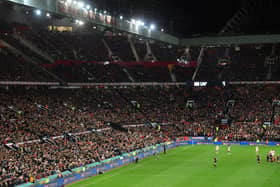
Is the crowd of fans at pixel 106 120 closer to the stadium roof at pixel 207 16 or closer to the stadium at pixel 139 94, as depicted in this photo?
the stadium at pixel 139 94

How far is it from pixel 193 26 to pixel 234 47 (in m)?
16.5

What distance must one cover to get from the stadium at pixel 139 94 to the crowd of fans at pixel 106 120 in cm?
20

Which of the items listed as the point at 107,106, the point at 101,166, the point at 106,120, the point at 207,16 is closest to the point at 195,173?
the point at 101,166

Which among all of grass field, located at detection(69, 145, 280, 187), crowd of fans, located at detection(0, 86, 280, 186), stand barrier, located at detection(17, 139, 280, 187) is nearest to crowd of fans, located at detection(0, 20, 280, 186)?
crowd of fans, located at detection(0, 86, 280, 186)

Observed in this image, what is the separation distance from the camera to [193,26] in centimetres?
8006

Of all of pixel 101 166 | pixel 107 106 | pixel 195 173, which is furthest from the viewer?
pixel 107 106

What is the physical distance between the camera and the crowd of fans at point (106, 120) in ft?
143

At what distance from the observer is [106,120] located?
66750mm

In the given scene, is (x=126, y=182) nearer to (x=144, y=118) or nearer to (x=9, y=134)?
(x=9, y=134)

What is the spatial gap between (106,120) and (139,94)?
18510 mm

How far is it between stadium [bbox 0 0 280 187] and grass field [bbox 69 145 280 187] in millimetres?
132

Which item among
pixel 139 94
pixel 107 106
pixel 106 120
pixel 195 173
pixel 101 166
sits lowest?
pixel 195 173

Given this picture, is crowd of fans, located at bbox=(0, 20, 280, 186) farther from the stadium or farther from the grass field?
the grass field

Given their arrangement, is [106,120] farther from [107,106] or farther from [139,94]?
[139,94]
